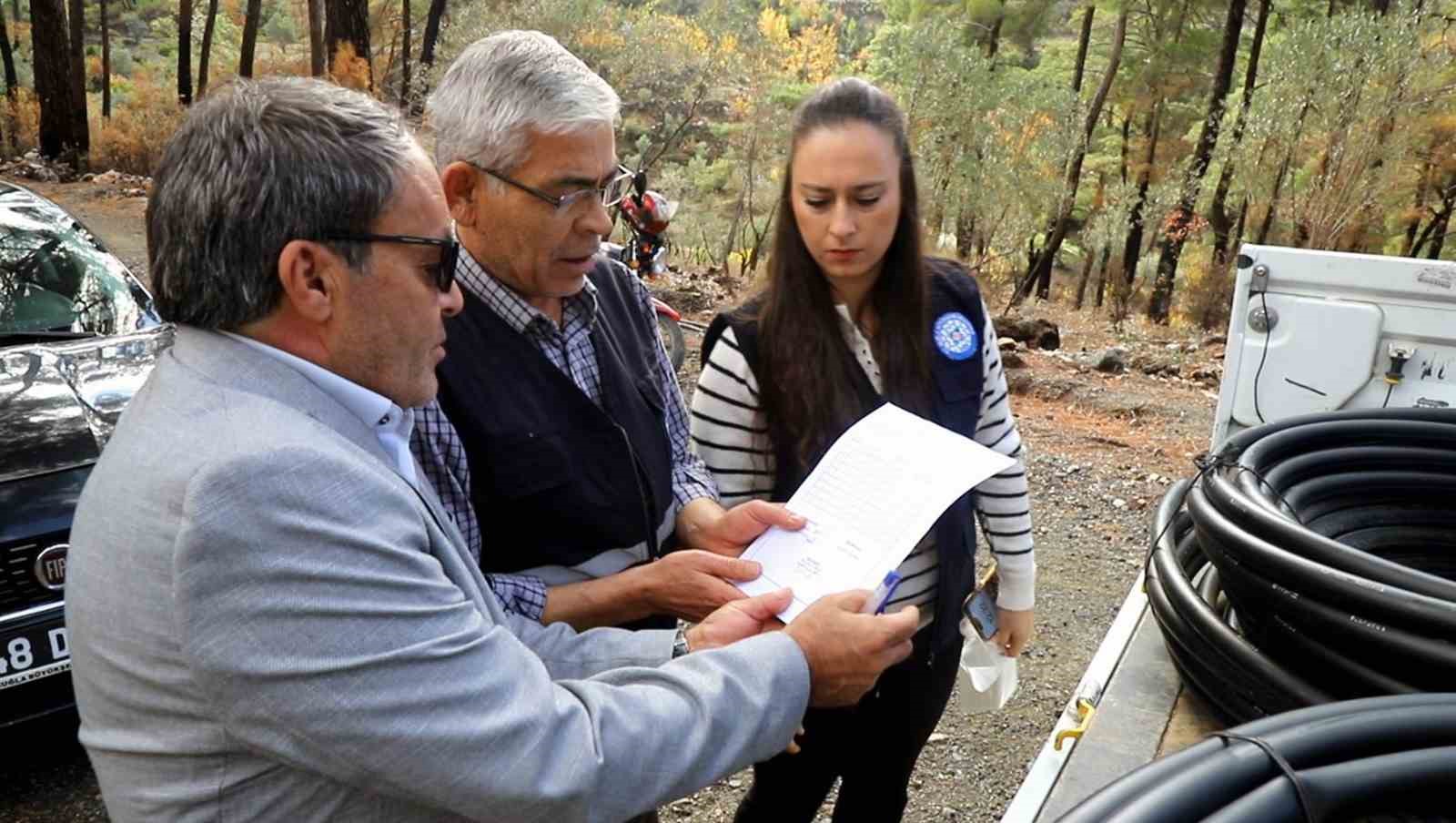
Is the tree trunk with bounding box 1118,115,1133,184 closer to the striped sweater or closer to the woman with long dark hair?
the woman with long dark hair

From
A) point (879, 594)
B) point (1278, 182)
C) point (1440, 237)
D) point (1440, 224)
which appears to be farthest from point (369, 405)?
point (1440, 224)

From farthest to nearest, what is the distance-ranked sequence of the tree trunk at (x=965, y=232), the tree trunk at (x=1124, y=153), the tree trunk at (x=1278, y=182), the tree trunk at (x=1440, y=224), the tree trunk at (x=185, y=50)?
the tree trunk at (x=1124, y=153) < the tree trunk at (x=185, y=50) < the tree trunk at (x=965, y=232) < the tree trunk at (x=1440, y=224) < the tree trunk at (x=1278, y=182)

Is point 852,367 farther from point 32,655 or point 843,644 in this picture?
point 32,655

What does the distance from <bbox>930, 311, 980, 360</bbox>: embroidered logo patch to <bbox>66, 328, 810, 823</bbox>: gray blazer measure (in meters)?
1.22

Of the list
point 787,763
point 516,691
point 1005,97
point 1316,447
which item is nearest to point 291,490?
point 516,691

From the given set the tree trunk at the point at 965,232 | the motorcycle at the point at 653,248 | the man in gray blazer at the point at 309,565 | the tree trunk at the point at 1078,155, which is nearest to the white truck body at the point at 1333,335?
the man in gray blazer at the point at 309,565

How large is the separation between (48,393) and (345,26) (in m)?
11.8

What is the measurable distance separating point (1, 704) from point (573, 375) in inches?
78.8

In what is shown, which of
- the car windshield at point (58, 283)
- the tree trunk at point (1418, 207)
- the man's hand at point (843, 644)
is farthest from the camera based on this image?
the tree trunk at point (1418, 207)

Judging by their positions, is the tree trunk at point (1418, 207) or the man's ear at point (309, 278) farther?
the tree trunk at point (1418, 207)

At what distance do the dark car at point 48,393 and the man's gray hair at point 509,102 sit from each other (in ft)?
6.24

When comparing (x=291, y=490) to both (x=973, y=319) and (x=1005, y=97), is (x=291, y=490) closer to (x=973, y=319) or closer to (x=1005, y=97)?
(x=973, y=319)

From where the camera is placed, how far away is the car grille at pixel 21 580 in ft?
8.78

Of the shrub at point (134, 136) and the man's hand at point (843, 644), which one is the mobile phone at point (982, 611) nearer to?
the man's hand at point (843, 644)
